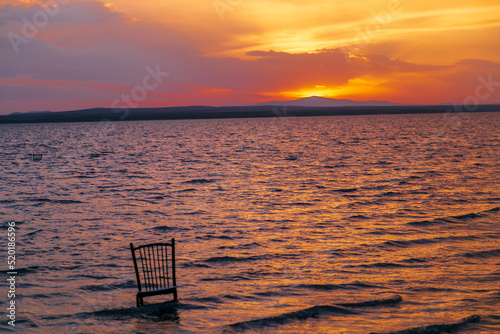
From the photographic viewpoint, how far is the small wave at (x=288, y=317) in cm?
1132

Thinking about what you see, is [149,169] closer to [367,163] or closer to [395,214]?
[367,163]

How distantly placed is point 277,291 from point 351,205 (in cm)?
1363

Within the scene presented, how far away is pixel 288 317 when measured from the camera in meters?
11.8

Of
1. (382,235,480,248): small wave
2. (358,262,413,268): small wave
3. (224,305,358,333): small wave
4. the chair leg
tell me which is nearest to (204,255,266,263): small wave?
(358,262,413,268): small wave

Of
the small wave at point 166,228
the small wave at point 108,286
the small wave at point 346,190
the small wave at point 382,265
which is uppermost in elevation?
the small wave at point 346,190

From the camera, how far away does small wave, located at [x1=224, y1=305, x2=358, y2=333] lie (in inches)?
446

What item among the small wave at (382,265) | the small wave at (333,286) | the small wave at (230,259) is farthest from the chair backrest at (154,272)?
the small wave at (382,265)

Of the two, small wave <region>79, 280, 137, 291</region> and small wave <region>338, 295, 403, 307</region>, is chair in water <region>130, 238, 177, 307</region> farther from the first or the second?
small wave <region>338, 295, 403, 307</region>

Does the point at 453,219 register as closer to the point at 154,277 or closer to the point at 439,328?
the point at 439,328

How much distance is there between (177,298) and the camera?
42.3 ft

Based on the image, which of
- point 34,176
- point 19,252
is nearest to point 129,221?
point 19,252

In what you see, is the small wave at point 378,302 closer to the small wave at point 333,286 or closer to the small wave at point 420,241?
the small wave at point 333,286

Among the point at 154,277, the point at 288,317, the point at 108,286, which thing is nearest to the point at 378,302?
the point at 288,317

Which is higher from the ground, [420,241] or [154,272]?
[420,241]
